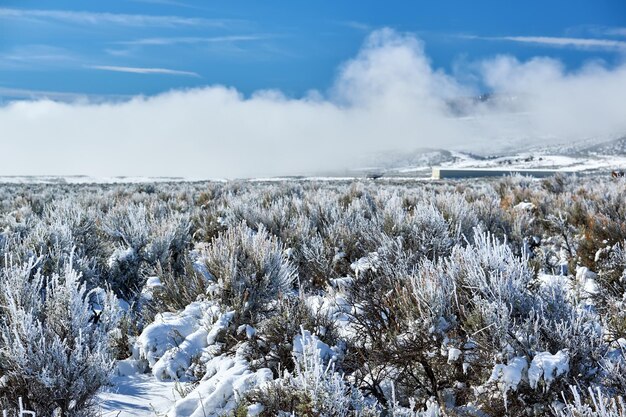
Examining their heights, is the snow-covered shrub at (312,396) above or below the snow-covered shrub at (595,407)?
below

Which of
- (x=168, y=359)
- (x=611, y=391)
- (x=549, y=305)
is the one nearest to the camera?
(x=611, y=391)

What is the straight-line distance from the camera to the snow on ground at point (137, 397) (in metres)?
3.58

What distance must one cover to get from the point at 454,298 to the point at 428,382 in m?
0.67

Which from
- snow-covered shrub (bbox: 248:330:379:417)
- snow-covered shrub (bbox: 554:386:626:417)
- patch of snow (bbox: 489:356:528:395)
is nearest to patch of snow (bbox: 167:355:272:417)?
snow-covered shrub (bbox: 248:330:379:417)

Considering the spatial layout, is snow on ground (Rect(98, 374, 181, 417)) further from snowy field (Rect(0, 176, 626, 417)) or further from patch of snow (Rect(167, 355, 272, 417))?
patch of snow (Rect(167, 355, 272, 417))

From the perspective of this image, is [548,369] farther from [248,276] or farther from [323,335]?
[248,276]

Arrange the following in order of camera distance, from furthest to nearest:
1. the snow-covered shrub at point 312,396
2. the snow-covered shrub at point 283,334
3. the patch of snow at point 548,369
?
the snow-covered shrub at point 283,334, the patch of snow at point 548,369, the snow-covered shrub at point 312,396

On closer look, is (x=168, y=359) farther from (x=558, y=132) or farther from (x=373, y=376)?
(x=558, y=132)

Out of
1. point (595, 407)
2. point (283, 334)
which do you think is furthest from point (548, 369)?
point (283, 334)

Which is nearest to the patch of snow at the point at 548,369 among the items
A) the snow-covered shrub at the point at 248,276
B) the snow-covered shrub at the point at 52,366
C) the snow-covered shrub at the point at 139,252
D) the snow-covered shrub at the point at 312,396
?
the snow-covered shrub at the point at 312,396

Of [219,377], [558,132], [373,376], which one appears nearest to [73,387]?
[219,377]

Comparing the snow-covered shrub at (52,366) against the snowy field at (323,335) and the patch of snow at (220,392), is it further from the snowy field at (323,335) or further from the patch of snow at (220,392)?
the patch of snow at (220,392)

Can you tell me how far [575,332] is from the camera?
308cm

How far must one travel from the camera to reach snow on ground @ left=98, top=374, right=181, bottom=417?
11.7 feet
